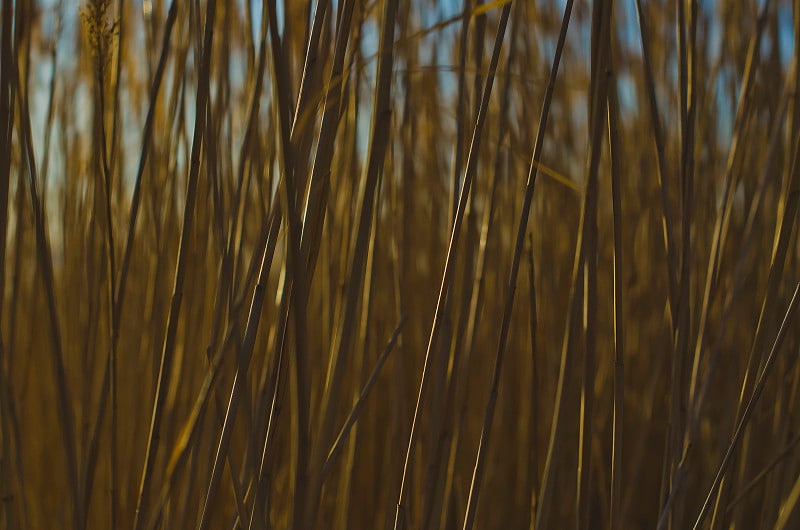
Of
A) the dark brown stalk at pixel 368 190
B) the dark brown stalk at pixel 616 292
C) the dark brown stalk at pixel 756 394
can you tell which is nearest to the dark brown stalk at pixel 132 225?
the dark brown stalk at pixel 368 190

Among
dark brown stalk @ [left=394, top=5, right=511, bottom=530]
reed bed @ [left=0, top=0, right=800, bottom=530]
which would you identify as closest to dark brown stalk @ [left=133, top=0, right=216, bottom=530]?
reed bed @ [left=0, top=0, right=800, bottom=530]

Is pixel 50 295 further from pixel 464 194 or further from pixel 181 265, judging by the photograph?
pixel 464 194

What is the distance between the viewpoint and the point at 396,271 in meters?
0.64

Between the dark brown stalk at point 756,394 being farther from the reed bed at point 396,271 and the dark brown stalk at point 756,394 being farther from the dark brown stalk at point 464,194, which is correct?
the dark brown stalk at point 464,194

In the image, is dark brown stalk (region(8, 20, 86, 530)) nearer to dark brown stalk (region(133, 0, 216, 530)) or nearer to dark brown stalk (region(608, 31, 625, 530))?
dark brown stalk (region(133, 0, 216, 530))

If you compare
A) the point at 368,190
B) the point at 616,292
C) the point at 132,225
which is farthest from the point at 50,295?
the point at 616,292

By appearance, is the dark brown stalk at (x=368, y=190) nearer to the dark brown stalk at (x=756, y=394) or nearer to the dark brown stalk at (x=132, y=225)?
the dark brown stalk at (x=132, y=225)

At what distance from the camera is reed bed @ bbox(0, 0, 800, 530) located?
45 centimetres

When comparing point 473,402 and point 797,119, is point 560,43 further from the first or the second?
point 473,402

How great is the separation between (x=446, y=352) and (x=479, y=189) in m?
0.53

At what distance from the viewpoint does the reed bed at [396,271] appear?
0.45 m

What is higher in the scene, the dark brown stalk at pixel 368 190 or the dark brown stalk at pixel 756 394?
the dark brown stalk at pixel 368 190

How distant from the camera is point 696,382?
0.55 metres

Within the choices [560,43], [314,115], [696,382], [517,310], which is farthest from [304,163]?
[517,310]
